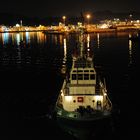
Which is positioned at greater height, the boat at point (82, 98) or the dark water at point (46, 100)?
the boat at point (82, 98)

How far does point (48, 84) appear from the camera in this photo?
6612cm

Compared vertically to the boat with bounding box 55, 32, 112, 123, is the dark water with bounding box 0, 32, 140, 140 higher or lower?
lower

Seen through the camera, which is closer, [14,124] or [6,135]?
[6,135]

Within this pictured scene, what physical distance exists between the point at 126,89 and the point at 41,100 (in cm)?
1744

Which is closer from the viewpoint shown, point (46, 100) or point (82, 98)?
point (82, 98)

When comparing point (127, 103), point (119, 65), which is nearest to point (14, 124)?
point (127, 103)

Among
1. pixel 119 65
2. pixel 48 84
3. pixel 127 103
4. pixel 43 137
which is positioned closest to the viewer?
pixel 43 137

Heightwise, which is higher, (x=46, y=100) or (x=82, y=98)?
(x=82, y=98)

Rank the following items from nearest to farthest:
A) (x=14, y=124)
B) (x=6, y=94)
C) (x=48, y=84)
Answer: (x=14, y=124) → (x=6, y=94) → (x=48, y=84)

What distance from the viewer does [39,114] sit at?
45.7 meters

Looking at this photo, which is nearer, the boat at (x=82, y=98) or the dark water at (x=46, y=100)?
the boat at (x=82, y=98)

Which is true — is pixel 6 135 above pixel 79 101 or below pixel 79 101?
below

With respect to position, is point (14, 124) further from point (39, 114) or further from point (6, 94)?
point (6, 94)

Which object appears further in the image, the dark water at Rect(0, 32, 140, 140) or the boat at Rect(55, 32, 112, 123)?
the dark water at Rect(0, 32, 140, 140)
